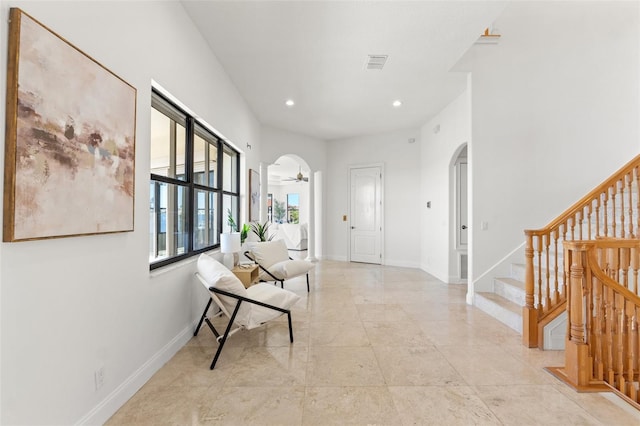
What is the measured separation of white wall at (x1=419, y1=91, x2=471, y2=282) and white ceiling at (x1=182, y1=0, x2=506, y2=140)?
38 cm

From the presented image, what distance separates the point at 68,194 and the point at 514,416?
2.78 metres

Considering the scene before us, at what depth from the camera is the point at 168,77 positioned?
8.15 ft

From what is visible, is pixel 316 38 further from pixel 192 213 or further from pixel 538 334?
pixel 538 334

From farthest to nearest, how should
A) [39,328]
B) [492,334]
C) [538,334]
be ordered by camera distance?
[492,334] → [538,334] → [39,328]

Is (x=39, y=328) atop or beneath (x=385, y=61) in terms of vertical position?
beneath

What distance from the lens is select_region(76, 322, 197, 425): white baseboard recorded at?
1.72 meters

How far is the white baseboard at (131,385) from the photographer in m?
1.72

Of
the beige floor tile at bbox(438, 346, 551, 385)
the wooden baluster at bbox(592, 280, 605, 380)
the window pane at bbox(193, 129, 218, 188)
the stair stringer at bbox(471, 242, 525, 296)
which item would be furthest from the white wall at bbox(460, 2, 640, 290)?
the window pane at bbox(193, 129, 218, 188)

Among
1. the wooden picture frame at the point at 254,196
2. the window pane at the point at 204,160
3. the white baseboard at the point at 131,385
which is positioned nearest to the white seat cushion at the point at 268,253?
the wooden picture frame at the point at 254,196

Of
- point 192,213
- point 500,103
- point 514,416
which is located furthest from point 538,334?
point 192,213

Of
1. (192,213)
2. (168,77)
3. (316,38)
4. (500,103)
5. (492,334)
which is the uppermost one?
(316,38)

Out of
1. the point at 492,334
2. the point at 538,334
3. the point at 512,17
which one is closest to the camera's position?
the point at 538,334

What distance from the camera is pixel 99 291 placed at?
174 cm

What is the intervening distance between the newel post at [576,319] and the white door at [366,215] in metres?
4.83
